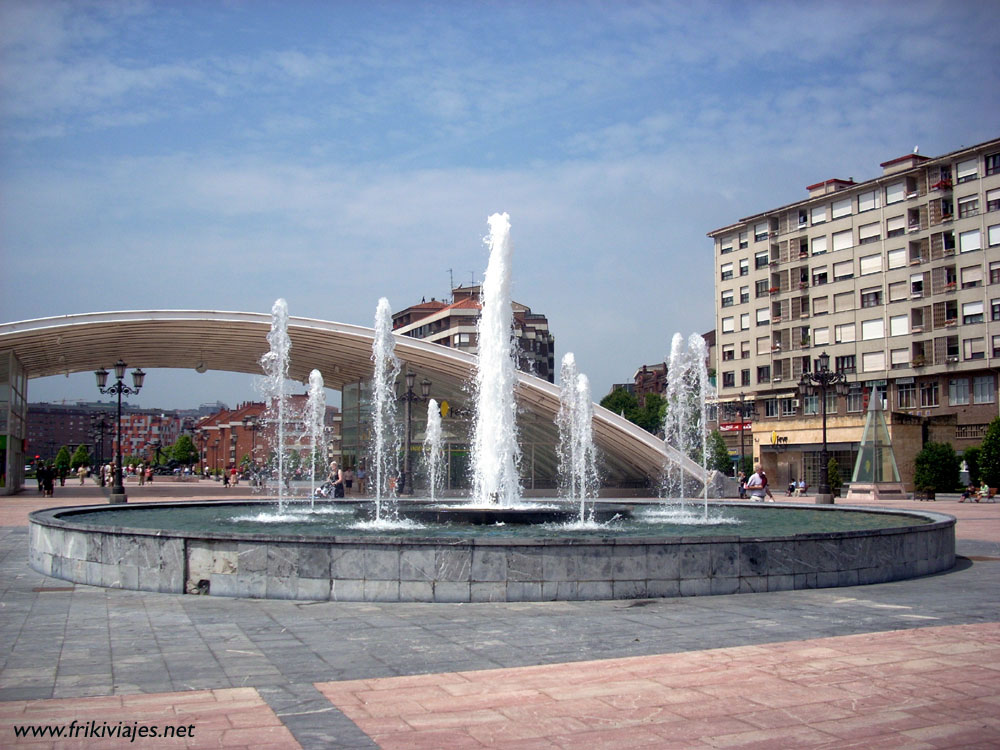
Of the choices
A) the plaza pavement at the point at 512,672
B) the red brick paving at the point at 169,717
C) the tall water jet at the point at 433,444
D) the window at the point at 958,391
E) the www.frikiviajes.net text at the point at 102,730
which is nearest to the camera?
the red brick paving at the point at 169,717

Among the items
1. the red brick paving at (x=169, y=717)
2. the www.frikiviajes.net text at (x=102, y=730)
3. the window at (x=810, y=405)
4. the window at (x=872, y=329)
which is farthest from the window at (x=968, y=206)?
the www.frikiviajes.net text at (x=102, y=730)

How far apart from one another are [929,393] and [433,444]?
85.3 ft

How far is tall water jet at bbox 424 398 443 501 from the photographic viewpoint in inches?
1686

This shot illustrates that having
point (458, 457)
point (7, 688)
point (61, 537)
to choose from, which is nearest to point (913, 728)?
point (7, 688)

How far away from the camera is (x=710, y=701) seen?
16.9 feet

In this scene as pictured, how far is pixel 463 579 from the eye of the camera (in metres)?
8.71

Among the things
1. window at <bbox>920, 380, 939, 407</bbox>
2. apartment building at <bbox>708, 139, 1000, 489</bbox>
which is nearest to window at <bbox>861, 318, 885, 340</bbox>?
apartment building at <bbox>708, 139, 1000, 489</bbox>

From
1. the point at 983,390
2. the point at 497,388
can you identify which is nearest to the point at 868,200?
the point at 983,390

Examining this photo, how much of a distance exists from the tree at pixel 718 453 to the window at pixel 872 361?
9.44 metres

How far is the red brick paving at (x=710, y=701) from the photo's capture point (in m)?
4.54

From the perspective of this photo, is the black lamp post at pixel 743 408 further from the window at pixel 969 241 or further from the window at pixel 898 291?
the window at pixel 969 241

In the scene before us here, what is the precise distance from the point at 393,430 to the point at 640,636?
37218mm

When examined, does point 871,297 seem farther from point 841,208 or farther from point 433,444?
point 433,444

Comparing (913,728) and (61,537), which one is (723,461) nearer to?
(61,537)
